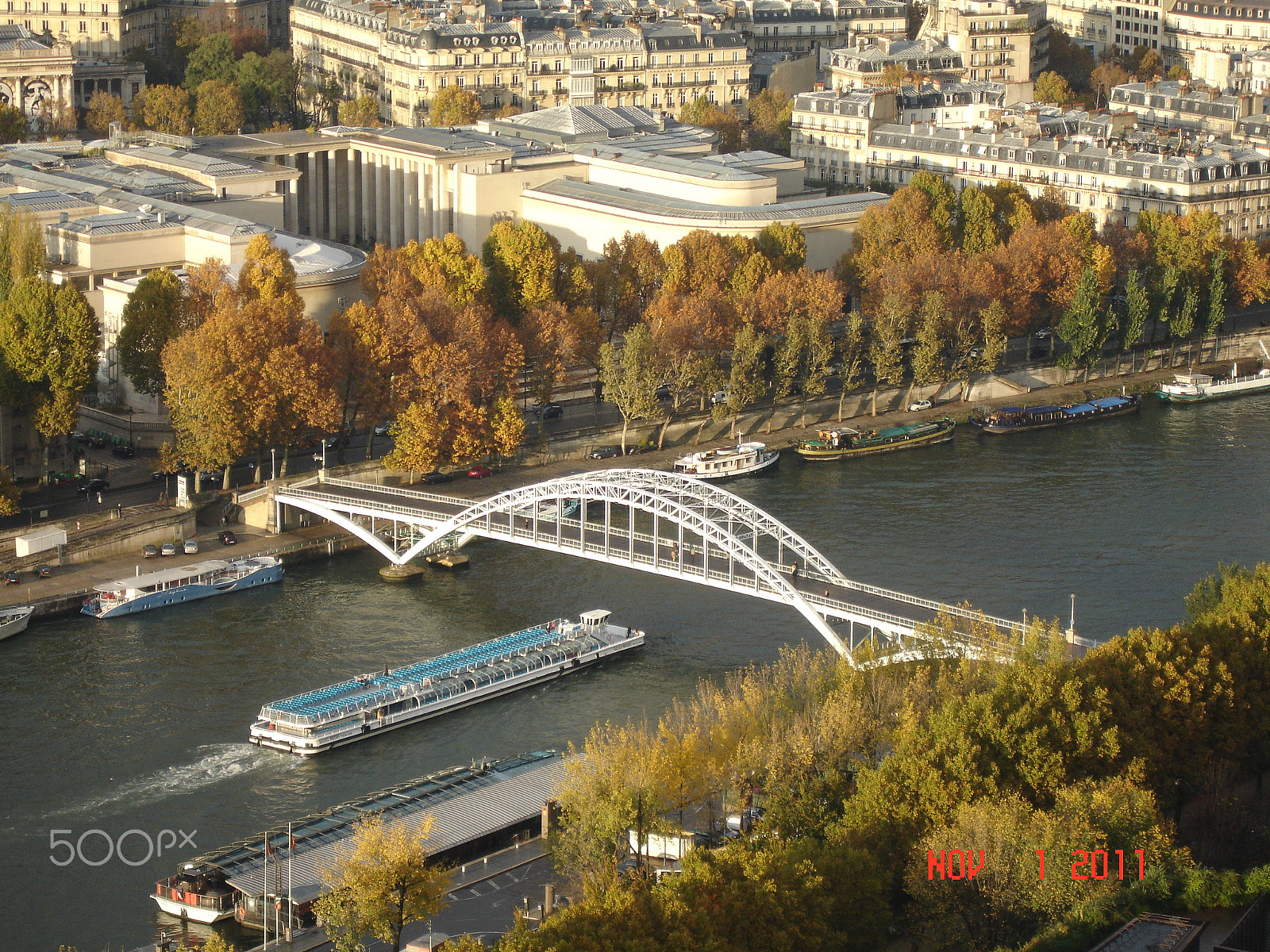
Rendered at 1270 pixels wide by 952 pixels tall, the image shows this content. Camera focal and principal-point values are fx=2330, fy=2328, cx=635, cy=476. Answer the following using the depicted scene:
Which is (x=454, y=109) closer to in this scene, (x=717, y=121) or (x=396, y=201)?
(x=717, y=121)

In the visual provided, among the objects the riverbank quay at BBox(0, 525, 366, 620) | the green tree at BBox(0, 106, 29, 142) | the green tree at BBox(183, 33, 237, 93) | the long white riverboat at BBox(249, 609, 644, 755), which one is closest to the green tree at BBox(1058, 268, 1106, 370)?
the riverbank quay at BBox(0, 525, 366, 620)

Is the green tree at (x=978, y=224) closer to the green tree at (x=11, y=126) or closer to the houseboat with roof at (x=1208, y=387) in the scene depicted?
the houseboat with roof at (x=1208, y=387)

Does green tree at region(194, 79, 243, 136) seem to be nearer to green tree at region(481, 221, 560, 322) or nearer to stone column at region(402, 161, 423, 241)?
stone column at region(402, 161, 423, 241)

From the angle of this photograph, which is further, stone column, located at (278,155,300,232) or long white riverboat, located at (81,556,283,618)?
stone column, located at (278,155,300,232)

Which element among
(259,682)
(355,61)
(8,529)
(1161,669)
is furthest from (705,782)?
(355,61)

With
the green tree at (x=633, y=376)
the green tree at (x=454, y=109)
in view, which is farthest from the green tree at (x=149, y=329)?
the green tree at (x=454, y=109)

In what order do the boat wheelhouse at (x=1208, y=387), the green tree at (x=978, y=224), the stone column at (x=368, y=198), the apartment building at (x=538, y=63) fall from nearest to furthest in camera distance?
1. the boat wheelhouse at (x=1208, y=387)
2. the green tree at (x=978, y=224)
3. the stone column at (x=368, y=198)
4. the apartment building at (x=538, y=63)
